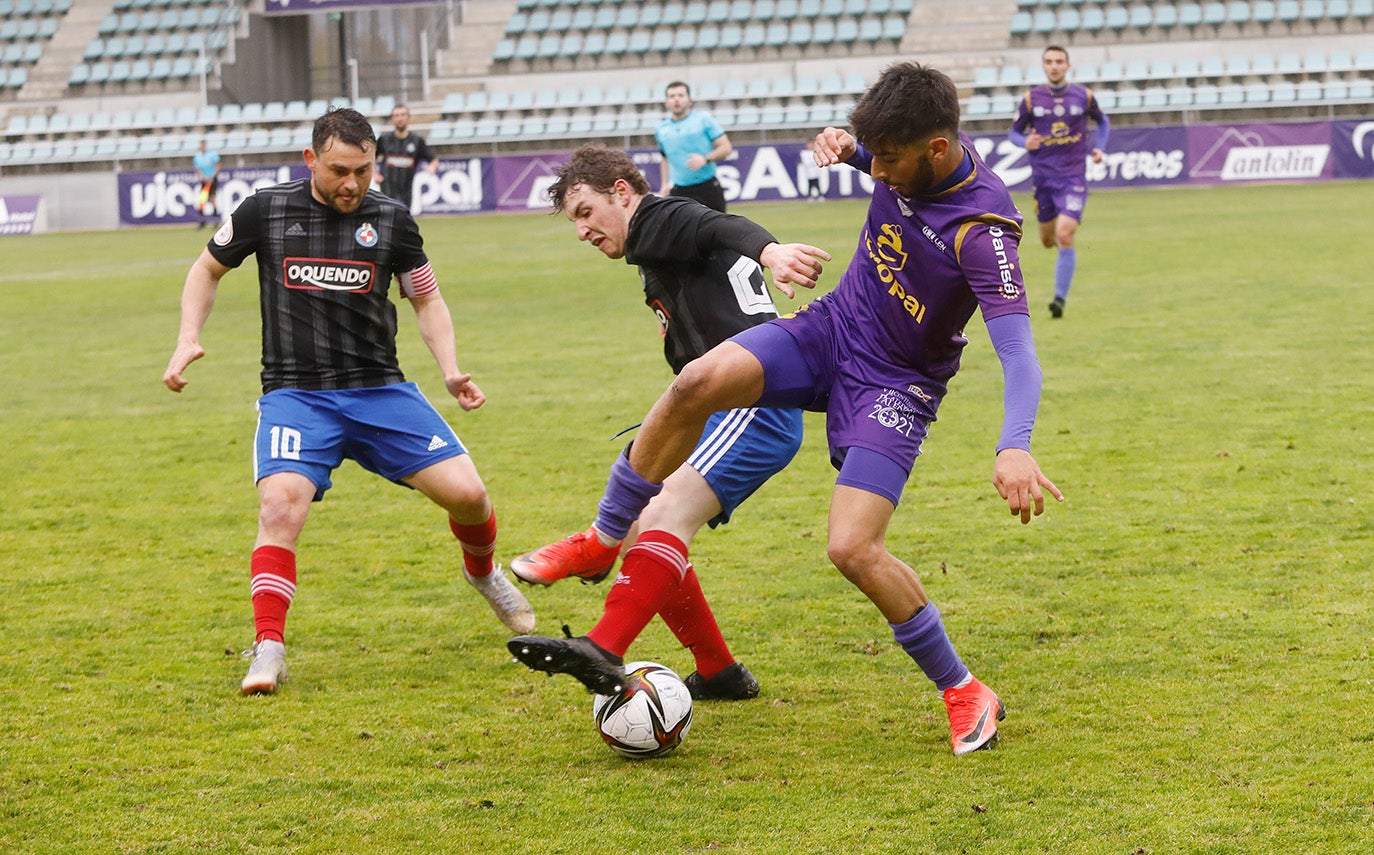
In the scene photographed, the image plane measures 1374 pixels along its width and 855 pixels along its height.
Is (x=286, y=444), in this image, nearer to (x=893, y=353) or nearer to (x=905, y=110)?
(x=893, y=353)

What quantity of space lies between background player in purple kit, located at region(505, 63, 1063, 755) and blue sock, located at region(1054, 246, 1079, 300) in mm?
9117

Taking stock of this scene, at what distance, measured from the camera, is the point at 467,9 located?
4050 centimetres

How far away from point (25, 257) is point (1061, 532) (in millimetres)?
22673

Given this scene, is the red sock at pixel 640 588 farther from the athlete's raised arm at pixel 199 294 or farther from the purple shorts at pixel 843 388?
the athlete's raised arm at pixel 199 294

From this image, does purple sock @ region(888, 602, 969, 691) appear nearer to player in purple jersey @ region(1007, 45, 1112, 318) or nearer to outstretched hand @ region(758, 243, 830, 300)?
outstretched hand @ region(758, 243, 830, 300)

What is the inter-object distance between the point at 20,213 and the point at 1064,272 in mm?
27326

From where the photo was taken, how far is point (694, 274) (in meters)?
4.54

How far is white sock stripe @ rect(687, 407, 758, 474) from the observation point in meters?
4.45

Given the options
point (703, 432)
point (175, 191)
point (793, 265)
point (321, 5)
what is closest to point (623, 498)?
point (703, 432)

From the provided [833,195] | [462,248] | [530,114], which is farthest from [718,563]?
[530,114]

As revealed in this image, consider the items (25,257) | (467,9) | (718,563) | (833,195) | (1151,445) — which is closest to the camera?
(718,563)

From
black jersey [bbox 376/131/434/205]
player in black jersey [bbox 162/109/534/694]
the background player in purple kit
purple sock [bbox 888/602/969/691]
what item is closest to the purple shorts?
the background player in purple kit

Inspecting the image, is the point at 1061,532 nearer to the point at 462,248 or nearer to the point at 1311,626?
the point at 1311,626

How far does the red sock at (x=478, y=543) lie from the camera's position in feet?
17.1
